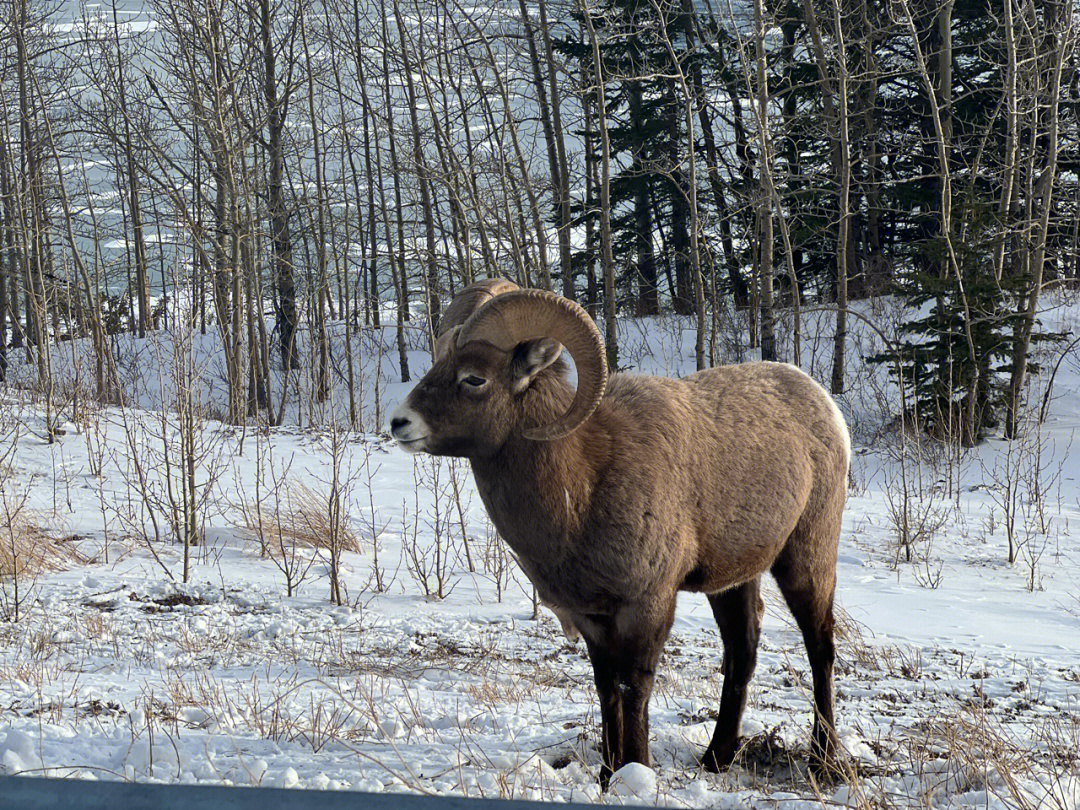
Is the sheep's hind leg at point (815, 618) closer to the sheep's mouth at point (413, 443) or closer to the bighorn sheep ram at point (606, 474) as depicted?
the bighorn sheep ram at point (606, 474)

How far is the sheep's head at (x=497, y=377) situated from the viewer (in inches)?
145

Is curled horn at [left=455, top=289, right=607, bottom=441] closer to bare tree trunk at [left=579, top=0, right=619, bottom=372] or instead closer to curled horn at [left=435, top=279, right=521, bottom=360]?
curled horn at [left=435, top=279, right=521, bottom=360]

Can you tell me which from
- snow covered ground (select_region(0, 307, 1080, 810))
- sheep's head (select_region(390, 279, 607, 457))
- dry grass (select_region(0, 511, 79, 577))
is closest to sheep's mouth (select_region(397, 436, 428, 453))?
sheep's head (select_region(390, 279, 607, 457))

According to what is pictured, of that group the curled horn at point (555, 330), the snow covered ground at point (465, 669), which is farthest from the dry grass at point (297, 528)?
the curled horn at point (555, 330)

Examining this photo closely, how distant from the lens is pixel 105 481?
11.3 m

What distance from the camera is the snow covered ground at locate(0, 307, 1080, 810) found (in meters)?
3.67

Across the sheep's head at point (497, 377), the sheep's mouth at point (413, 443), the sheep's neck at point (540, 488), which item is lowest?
the sheep's neck at point (540, 488)

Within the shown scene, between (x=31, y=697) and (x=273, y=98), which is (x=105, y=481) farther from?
(x=273, y=98)

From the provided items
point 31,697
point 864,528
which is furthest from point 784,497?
point 864,528

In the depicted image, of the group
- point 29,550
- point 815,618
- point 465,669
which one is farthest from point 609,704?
point 29,550

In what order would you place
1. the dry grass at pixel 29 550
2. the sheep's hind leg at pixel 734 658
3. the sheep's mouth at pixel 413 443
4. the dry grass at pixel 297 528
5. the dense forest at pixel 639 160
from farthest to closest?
the dense forest at pixel 639 160 < the dry grass at pixel 297 528 < the dry grass at pixel 29 550 < the sheep's hind leg at pixel 734 658 < the sheep's mouth at pixel 413 443

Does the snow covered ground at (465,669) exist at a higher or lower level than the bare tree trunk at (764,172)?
lower

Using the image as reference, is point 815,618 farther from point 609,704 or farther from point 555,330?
point 555,330

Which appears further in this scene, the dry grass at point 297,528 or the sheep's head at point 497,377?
the dry grass at point 297,528
